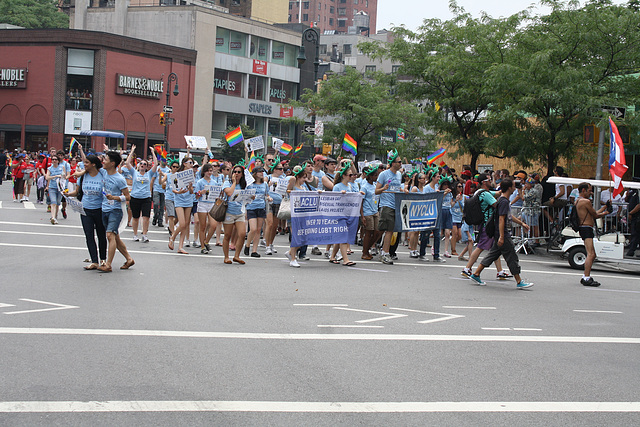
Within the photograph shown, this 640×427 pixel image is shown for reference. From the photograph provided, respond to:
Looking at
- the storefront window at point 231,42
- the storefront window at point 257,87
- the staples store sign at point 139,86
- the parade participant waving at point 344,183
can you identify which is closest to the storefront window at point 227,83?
the storefront window at point 257,87

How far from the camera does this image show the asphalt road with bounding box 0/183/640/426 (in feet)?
17.7

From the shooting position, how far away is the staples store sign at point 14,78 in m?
54.0

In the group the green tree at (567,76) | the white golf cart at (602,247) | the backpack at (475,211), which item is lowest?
the white golf cart at (602,247)

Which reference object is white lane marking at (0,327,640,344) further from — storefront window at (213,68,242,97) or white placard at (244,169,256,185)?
storefront window at (213,68,242,97)

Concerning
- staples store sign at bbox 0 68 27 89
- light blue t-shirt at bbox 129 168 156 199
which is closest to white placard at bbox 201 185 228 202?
light blue t-shirt at bbox 129 168 156 199

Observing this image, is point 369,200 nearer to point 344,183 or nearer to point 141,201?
point 344,183

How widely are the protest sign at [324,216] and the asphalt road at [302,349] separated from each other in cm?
152

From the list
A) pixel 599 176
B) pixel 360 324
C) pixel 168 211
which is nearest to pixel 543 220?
pixel 599 176

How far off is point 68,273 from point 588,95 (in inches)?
595

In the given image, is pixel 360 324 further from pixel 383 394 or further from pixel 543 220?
pixel 543 220

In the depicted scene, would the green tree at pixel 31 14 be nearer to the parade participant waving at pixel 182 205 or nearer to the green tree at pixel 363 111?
the green tree at pixel 363 111

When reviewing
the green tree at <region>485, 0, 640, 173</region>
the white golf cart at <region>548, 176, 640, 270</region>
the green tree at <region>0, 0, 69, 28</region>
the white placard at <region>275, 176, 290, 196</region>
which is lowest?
the white golf cart at <region>548, 176, 640, 270</region>

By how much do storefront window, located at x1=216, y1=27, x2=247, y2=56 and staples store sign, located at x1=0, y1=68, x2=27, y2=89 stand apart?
17616mm

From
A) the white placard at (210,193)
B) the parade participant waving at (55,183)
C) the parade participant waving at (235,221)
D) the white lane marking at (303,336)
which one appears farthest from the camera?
the parade participant waving at (55,183)
